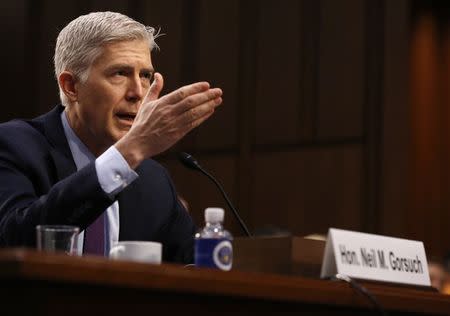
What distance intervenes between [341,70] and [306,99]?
13.9 inches

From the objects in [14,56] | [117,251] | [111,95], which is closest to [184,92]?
[117,251]

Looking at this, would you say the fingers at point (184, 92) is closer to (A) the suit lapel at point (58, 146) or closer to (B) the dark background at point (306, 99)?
(A) the suit lapel at point (58, 146)

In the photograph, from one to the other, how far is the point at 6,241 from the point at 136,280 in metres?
1.01

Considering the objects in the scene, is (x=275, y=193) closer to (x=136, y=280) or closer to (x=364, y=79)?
(x=364, y=79)

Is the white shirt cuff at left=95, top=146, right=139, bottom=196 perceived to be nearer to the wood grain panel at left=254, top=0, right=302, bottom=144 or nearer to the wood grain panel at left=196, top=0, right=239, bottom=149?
the wood grain panel at left=254, top=0, right=302, bottom=144

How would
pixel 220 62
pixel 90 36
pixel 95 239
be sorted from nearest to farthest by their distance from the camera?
pixel 95 239
pixel 90 36
pixel 220 62

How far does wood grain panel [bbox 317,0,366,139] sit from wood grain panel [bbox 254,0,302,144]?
0.22 meters

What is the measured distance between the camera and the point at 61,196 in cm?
218

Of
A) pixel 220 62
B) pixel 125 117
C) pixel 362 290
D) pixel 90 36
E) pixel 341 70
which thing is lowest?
pixel 362 290

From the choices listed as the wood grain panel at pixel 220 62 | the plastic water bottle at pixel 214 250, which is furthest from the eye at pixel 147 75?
the wood grain panel at pixel 220 62

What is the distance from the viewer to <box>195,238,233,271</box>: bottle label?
6.21 feet

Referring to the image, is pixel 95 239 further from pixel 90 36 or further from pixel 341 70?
pixel 341 70

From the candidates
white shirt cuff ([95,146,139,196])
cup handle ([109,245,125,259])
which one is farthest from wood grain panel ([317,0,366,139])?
cup handle ([109,245,125,259])

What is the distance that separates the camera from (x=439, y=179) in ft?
25.1
